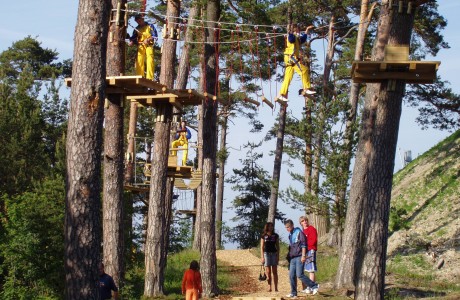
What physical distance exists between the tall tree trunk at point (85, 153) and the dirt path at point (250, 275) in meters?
6.27

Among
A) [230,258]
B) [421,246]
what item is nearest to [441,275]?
[421,246]

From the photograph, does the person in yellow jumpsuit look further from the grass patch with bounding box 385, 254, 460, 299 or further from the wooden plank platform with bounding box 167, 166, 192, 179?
the grass patch with bounding box 385, 254, 460, 299

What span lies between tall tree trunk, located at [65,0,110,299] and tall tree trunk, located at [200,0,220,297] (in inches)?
305

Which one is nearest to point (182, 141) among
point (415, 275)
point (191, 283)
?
point (415, 275)

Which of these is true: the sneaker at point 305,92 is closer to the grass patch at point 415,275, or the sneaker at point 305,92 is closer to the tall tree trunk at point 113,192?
the tall tree trunk at point 113,192

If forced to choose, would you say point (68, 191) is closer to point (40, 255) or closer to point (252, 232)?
point (40, 255)

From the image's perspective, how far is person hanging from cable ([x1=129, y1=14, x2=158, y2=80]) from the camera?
16203mm

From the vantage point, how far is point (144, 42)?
53.6ft

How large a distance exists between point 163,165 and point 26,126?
12112mm

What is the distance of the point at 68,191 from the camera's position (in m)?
9.50

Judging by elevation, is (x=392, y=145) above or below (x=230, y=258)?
above

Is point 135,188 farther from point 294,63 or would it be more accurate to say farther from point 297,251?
point 297,251

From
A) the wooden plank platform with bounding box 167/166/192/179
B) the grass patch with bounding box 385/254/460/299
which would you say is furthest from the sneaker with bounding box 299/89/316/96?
the wooden plank platform with bounding box 167/166/192/179

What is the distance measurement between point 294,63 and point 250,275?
913 centimetres
